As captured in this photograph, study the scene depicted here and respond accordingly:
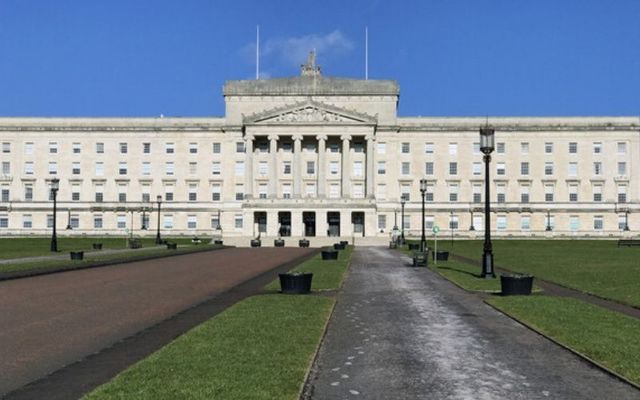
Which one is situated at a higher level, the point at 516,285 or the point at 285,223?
the point at 285,223

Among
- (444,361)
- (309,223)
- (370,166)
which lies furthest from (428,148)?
(444,361)

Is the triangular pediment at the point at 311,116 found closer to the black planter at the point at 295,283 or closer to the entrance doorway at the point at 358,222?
the entrance doorway at the point at 358,222

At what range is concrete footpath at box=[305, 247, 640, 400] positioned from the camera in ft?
32.4

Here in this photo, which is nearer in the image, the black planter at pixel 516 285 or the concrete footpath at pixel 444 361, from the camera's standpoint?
the concrete footpath at pixel 444 361

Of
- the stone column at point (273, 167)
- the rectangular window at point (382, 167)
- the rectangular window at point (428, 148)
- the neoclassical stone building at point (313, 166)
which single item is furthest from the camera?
the rectangular window at point (428, 148)

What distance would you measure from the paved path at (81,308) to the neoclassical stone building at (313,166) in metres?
76.6

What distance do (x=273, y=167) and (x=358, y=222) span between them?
18343 mm

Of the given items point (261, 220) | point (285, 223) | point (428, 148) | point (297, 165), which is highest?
point (428, 148)

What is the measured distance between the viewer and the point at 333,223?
363ft

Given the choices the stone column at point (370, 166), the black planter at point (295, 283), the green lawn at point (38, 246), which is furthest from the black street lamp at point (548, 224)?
the black planter at point (295, 283)

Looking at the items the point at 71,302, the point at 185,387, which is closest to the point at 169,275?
the point at 71,302

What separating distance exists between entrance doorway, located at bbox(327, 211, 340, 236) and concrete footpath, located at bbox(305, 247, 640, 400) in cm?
8913

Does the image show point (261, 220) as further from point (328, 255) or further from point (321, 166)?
point (328, 255)

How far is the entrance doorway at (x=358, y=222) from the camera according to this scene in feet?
358
